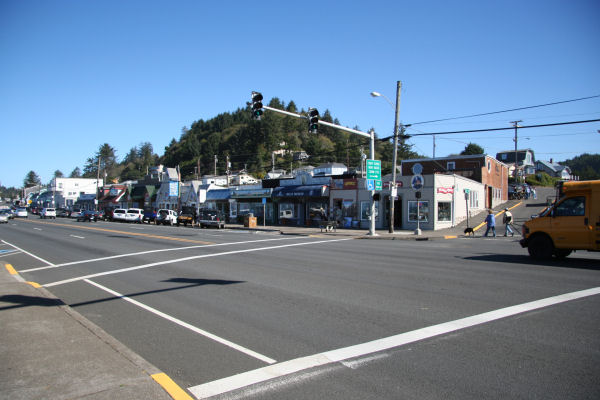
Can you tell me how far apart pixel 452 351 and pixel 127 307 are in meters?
6.13

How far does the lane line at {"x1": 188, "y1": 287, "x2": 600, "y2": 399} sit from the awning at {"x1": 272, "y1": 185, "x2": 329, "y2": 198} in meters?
29.5

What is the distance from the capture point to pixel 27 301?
316 inches

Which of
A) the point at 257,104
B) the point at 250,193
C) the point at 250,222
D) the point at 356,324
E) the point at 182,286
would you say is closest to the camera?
the point at 356,324

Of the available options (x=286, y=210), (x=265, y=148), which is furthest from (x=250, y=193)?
(x=265, y=148)

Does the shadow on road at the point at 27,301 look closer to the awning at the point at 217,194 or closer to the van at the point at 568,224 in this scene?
the van at the point at 568,224

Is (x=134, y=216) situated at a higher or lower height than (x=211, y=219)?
lower

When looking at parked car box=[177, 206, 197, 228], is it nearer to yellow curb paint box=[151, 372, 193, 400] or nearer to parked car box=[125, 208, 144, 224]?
parked car box=[125, 208, 144, 224]

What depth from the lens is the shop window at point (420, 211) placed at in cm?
3086

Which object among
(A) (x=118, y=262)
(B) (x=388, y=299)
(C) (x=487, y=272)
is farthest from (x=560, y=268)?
(A) (x=118, y=262)

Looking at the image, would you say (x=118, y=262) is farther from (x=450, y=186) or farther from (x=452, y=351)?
(x=450, y=186)

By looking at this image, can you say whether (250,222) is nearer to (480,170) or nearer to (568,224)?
(480,170)

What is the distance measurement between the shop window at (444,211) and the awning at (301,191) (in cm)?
1026

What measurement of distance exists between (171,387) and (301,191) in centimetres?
3469

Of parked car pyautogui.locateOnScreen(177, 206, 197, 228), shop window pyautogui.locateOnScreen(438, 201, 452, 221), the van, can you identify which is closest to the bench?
shop window pyautogui.locateOnScreen(438, 201, 452, 221)
